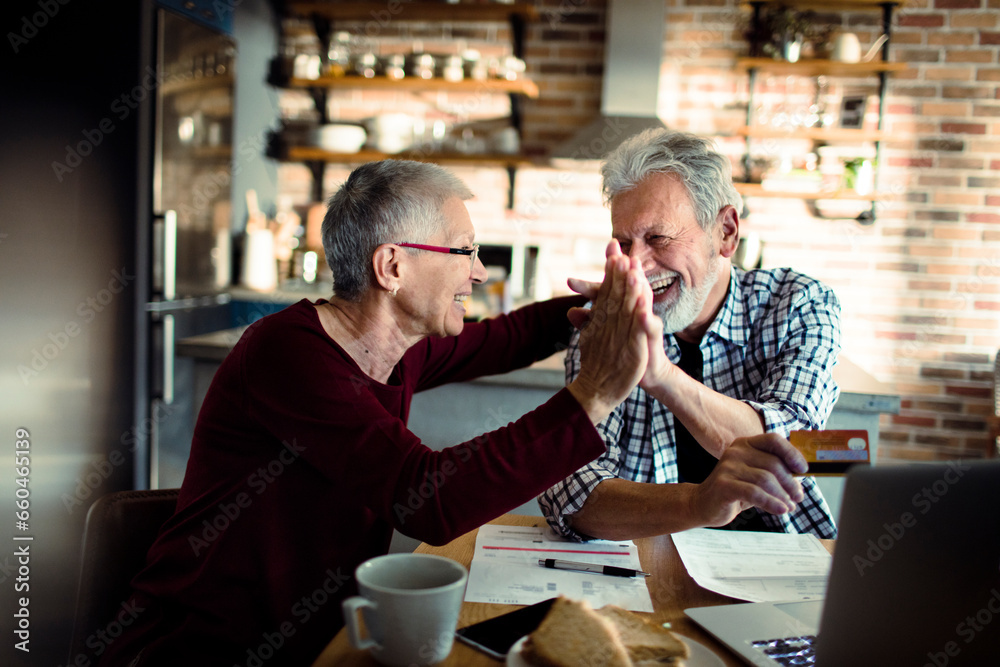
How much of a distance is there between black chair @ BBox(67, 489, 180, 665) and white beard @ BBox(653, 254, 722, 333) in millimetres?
982

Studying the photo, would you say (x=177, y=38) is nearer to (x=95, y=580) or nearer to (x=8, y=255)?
(x=8, y=255)

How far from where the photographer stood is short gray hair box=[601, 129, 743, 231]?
4.85 ft

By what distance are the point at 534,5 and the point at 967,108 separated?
7.64 feet

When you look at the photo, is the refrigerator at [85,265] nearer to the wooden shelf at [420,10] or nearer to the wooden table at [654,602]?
the wooden shelf at [420,10]

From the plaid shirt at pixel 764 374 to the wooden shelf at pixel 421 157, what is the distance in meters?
2.52

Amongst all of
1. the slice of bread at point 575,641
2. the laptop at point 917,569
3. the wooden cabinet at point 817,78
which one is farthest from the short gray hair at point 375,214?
the wooden cabinet at point 817,78

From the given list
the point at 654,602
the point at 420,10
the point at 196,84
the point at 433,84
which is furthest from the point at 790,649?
the point at 420,10

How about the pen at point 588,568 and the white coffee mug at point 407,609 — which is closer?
the white coffee mug at point 407,609

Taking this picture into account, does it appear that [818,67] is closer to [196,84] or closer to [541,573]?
[196,84]

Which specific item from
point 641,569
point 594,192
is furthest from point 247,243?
point 641,569

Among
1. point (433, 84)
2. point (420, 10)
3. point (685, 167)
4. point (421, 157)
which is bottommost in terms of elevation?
point (685, 167)

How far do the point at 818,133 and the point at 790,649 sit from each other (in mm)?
3460

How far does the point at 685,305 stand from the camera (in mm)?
1495

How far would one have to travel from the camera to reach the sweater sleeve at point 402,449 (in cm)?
94
